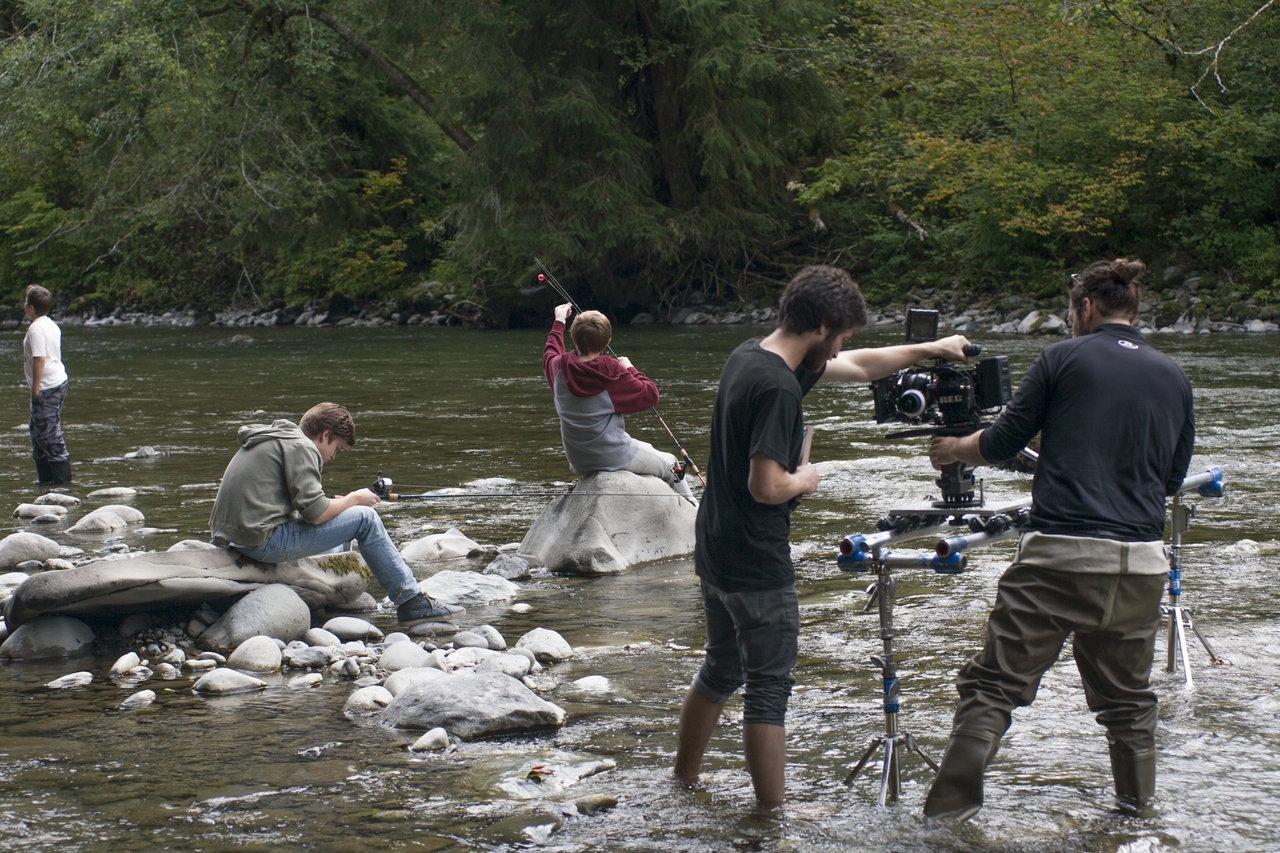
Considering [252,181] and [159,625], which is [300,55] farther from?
[159,625]

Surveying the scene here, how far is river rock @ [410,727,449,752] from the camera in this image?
4.50 meters

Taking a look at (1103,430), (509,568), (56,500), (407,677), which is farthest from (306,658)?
(56,500)

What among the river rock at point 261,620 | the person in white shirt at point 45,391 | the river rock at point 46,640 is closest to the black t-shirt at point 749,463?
the river rock at point 261,620

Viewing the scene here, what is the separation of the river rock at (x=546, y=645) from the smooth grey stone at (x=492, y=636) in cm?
9

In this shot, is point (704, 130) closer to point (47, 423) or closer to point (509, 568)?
point (47, 423)

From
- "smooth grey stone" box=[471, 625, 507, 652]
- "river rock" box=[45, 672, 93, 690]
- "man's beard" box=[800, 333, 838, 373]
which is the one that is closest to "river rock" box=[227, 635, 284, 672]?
"river rock" box=[45, 672, 93, 690]

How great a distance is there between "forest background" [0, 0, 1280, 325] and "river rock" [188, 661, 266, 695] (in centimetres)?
2094

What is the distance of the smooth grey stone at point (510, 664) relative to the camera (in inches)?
210

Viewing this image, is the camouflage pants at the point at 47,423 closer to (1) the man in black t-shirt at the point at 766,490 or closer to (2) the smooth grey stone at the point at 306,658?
(2) the smooth grey stone at the point at 306,658

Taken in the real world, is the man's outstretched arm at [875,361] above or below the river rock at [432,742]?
above

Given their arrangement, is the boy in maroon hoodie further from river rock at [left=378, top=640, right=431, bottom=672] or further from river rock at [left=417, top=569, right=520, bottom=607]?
river rock at [left=378, top=640, right=431, bottom=672]

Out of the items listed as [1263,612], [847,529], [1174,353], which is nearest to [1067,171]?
[1174,353]

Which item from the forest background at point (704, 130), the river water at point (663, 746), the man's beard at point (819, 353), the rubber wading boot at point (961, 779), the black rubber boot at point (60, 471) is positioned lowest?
the river water at point (663, 746)

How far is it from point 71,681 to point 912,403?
145 inches
